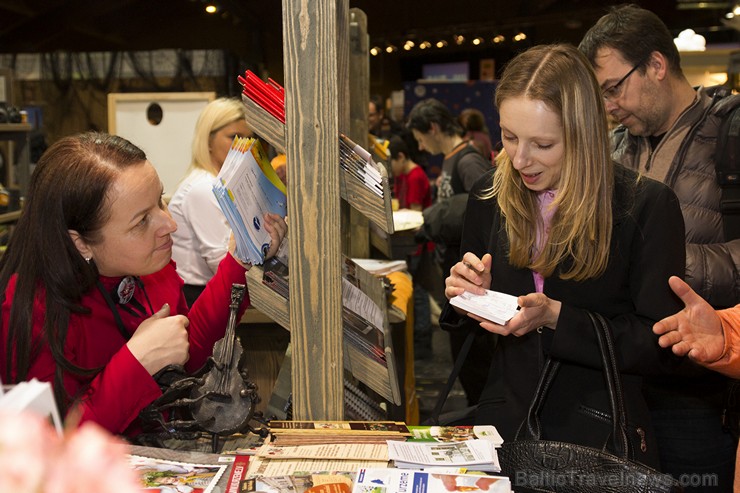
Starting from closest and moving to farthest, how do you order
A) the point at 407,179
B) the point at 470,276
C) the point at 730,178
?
the point at 470,276
the point at 730,178
the point at 407,179

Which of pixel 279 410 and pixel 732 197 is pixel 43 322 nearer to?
pixel 279 410

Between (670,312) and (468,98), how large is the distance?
9385 mm

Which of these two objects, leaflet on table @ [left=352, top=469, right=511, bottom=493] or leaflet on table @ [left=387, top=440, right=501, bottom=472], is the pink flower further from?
leaflet on table @ [left=387, top=440, right=501, bottom=472]

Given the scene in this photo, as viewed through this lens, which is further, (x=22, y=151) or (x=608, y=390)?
(x=22, y=151)

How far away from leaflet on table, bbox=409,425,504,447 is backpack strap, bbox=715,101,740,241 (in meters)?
1.14

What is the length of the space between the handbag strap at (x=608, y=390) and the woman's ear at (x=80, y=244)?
1.08 metres

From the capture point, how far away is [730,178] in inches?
87.2

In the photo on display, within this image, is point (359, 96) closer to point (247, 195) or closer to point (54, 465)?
point (247, 195)

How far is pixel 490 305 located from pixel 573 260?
0.84ft

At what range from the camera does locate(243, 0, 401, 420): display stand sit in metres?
1.53

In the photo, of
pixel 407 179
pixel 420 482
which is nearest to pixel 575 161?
pixel 420 482

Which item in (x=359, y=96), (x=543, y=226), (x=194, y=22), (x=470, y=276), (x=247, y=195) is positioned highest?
(x=194, y=22)

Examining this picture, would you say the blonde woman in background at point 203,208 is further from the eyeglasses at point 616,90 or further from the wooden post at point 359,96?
the eyeglasses at point 616,90

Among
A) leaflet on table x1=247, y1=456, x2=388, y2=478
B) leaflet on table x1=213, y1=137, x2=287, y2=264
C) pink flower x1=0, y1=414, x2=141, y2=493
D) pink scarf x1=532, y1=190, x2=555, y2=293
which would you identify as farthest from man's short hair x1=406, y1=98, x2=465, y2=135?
pink flower x1=0, y1=414, x2=141, y2=493
